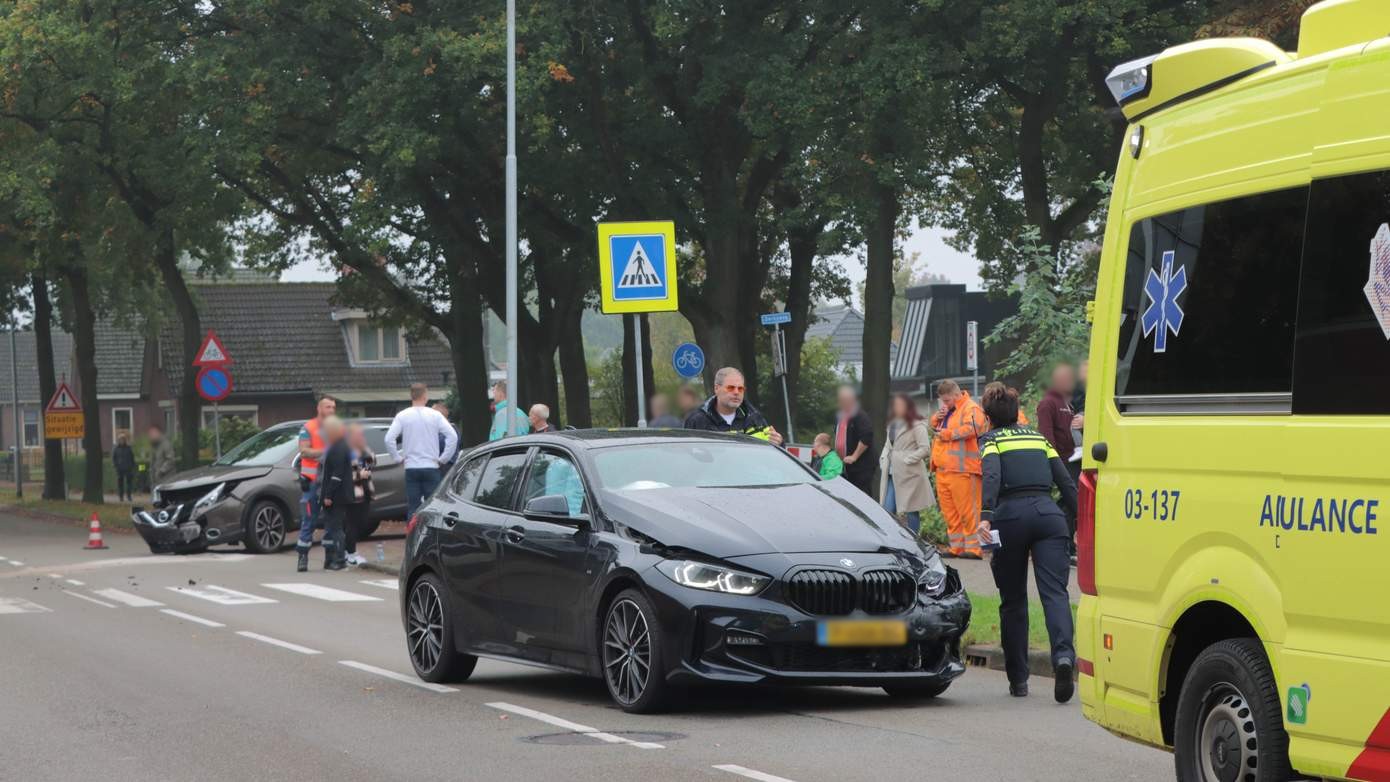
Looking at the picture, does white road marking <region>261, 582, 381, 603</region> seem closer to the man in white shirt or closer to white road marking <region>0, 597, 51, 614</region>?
the man in white shirt

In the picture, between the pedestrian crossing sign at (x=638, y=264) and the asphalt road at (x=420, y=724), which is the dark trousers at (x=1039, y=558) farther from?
the pedestrian crossing sign at (x=638, y=264)

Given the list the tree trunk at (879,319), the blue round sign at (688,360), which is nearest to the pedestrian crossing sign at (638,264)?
the blue round sign at (688,360)

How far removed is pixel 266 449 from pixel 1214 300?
21903mm

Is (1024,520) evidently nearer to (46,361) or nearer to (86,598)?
(86,598)

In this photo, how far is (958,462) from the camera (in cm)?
1953

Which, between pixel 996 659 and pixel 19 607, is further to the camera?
pixel 19 607

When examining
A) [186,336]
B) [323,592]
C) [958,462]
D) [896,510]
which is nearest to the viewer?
[958,462]

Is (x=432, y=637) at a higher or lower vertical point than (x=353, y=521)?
lower

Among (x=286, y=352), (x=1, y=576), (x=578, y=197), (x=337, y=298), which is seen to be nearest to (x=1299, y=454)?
(x=1, y=576)

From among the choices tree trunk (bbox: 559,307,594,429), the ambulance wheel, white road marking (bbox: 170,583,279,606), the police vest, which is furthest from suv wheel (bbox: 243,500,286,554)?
the ambulance wheel

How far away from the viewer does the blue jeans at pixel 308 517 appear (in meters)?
23.3

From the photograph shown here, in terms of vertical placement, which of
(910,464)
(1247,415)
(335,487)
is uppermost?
(1247,415)

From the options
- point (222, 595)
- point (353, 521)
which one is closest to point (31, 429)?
point (353, 521)

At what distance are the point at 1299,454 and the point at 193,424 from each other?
1442 inches
